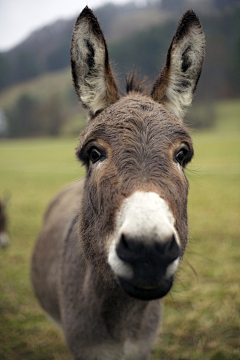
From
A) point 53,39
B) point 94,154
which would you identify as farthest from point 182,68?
point 53,39

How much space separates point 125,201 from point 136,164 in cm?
36

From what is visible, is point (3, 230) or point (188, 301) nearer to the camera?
point (188, 301)

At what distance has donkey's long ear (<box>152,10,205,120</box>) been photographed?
259cm

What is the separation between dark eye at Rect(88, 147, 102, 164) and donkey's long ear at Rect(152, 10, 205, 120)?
104 centimetres

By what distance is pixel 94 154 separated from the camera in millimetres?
2330

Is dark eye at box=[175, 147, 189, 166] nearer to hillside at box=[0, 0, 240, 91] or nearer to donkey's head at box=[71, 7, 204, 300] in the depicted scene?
donkey's head at box=[71, 7, 204, 300]

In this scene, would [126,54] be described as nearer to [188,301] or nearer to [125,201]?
[188,301]

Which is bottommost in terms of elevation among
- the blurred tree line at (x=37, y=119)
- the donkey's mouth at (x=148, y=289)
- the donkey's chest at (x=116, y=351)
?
the blurred tree line at (x=37, y=119)

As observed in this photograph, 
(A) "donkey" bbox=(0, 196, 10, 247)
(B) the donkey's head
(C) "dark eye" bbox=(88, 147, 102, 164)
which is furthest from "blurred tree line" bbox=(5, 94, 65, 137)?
(C) "dark eye" bbox=(88, 147, 102, 164)

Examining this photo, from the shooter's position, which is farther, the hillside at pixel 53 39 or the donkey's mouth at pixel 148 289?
the hillside at pixel 53 39

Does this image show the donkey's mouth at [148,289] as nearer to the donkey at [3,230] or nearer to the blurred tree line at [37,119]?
the donkey at [3,230]

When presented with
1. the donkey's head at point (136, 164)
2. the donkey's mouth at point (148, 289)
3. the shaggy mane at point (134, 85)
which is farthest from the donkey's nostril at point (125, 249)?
the shaggy mane at point (134, 85)

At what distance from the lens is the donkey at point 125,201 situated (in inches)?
62.1

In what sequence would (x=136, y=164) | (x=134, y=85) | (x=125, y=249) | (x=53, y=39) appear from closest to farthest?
(x=125, y=249)
(x=136, y=164)
(x=134, y=85)
(x=53, y=39)
